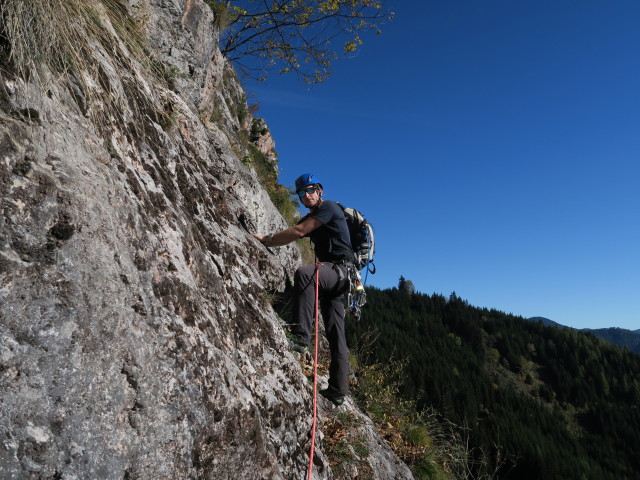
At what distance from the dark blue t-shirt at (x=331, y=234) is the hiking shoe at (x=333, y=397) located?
1.85 metres

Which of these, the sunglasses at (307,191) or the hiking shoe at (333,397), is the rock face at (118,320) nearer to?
the hiking shoe at (333,397)

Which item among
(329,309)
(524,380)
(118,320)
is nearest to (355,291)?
(329,309)

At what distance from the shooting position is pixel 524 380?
113 m

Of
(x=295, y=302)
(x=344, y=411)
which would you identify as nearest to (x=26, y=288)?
(x=295, y=302)

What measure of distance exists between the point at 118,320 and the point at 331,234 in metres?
3.66

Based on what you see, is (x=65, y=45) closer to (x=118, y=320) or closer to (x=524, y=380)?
(x=118, y=320)

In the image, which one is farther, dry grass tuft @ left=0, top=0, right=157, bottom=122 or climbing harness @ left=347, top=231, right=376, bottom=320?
climbing harness @ left=347, top=231, right=376, bottom=320

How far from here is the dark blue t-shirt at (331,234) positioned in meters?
5.46

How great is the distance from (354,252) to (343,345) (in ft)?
5.26

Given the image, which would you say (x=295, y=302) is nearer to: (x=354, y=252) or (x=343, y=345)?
(x=343, y=345)

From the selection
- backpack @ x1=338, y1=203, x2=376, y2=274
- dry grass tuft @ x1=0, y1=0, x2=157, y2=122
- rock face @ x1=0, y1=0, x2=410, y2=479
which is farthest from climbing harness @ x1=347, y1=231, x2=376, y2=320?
dry grass tuft @ x1=0, y1=0, x2=157, y2=122

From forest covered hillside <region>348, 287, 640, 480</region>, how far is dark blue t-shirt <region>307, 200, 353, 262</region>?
5419 centimetres

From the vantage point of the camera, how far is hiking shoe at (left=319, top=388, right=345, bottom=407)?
566cm

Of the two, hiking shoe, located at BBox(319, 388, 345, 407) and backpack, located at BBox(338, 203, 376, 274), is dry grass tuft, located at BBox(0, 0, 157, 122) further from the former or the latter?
hiking shoe, located at BBox(319, 388, 345, 407)
